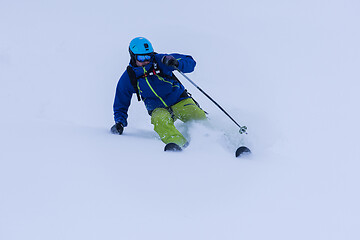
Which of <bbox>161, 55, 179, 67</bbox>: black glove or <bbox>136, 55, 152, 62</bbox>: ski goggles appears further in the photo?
<bbox>136, 55, 152, 62</bbox>: ski goggles

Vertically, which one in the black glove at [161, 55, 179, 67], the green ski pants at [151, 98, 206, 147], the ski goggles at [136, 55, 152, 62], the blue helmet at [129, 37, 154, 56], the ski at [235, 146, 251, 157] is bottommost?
the ski at [235, 146, 251, 157]

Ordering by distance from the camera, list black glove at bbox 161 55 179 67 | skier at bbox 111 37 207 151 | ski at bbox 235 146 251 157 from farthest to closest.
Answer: skier at bbox 111 37 207 151
black glove at bbox 161 55 179 67
ski at bbox 235 146 251 157

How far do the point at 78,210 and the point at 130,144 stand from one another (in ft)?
6.30

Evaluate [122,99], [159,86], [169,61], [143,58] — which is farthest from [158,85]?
[122,99]

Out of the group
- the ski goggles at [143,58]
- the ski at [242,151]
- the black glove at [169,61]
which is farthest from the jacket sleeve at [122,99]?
the ski at [242,151]

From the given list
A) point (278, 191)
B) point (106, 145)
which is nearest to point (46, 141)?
point (106, 145)

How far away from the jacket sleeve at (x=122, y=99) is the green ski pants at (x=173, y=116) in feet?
2.12

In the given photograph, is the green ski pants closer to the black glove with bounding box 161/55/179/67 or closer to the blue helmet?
the black glove with bounding box 161/55/179/67

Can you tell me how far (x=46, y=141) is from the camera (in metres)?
3.70

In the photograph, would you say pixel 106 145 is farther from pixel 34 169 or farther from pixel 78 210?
pixel 78 210

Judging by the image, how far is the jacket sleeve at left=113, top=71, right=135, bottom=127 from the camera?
5082 mm

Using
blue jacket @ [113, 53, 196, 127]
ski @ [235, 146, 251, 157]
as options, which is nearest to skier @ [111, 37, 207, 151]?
blue jacket @ [113, 53, 196, 127]

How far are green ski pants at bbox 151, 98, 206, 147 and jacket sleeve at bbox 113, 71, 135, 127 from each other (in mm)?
645

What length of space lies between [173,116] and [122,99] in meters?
0.88
